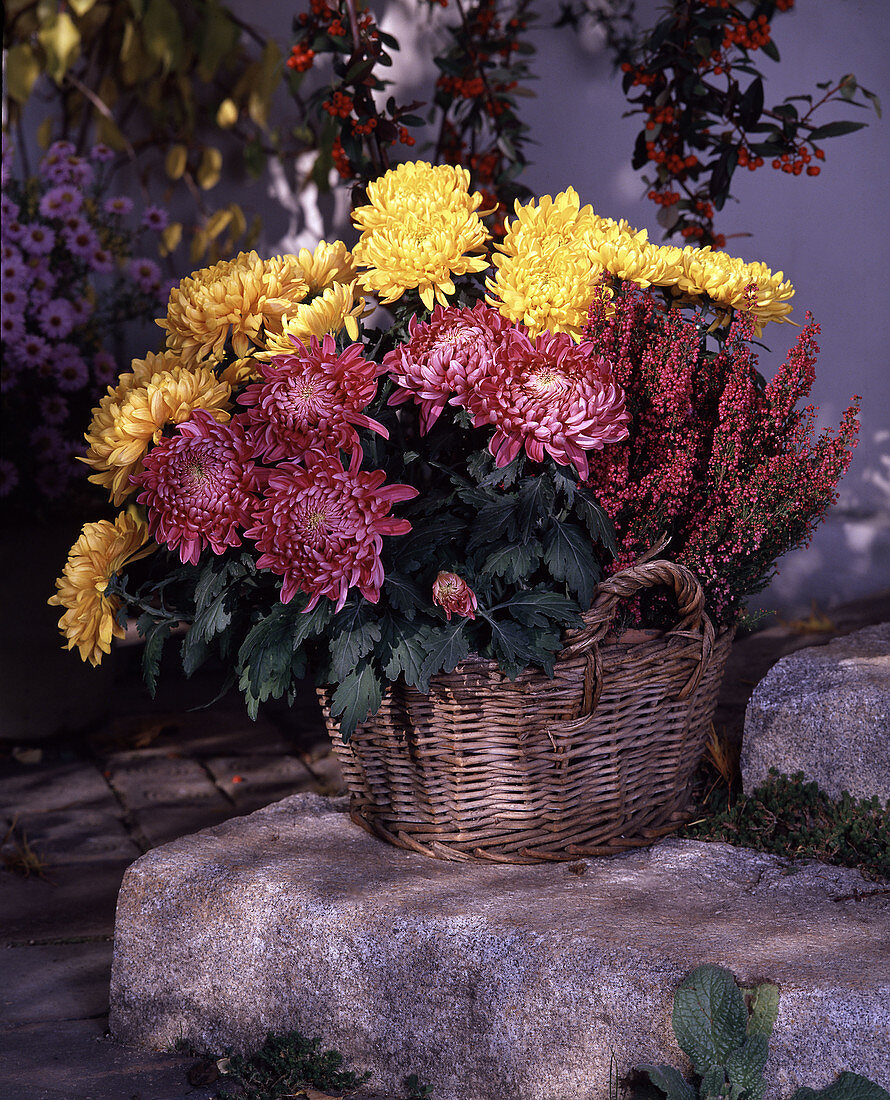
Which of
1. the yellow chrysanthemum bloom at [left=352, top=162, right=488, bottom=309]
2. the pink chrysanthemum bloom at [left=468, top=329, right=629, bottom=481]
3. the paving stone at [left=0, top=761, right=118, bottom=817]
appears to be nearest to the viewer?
the pink chrysanthemum bloom at [left=468, top=329, right=629, bottom=481]

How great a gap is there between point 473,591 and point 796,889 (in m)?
0.70

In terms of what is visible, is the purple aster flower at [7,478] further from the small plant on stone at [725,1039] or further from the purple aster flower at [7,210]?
the small plant on stone at [725,1039]

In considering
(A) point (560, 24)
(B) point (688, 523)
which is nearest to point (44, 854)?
(B) point (688, 523)

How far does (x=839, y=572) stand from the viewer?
10.7 feet

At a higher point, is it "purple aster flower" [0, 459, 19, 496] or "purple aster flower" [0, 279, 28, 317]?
"purple aster flower" [0, 279, 28, 317]

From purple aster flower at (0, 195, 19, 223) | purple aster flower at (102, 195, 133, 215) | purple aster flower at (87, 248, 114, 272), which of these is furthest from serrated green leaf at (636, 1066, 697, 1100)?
purple aster flower at (102, 195, 133, 215)

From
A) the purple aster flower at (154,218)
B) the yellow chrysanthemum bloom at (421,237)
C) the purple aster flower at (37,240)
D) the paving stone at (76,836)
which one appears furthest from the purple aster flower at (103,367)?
the yellow chrysanthemum bloom at (421,237)

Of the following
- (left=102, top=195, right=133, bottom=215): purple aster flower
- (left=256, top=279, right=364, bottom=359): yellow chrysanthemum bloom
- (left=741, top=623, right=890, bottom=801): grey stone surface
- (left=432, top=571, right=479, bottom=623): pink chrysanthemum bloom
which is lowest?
(left=741, top=623, right=890, bottom=801): grey stone surface

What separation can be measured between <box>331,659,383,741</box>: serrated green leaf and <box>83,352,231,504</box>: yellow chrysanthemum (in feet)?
1.40

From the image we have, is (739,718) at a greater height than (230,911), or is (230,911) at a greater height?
(739,718)

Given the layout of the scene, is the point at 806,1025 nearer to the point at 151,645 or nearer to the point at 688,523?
the point at 688,523

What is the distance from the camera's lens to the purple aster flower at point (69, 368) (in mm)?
3133

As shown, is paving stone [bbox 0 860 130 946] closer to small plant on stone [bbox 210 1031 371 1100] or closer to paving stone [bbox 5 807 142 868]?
paving stone [bbox 5 807 142 868]

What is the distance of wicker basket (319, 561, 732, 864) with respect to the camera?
5.48ft
